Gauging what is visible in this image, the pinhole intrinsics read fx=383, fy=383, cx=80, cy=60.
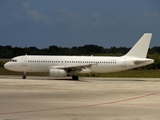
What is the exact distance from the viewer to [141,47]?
47375 mm

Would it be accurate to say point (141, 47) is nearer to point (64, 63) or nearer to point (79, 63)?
point (79, 63)

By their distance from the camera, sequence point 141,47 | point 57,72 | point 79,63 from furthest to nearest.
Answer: point 141,47 → point 79,63 → point 57,72

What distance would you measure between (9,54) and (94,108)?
123m

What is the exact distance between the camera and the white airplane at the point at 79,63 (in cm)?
4597

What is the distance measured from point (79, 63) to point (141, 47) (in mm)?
7927

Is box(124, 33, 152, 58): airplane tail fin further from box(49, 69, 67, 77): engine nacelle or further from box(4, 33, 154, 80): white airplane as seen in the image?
box(49, 69, 67, 77): engine nacelle

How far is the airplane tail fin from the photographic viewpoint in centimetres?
4725

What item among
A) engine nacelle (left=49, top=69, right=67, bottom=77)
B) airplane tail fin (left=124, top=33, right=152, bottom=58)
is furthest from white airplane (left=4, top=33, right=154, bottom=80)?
engine nacelle (left=49, top=69, right=67, bottom=77)

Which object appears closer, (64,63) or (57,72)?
(57,72)

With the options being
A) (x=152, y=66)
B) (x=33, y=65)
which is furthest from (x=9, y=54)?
(x=33, y=65)

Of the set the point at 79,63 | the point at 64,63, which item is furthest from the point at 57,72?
the point at 79,63

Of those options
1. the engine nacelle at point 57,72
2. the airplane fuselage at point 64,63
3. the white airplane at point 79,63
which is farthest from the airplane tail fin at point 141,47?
the engine nacelle at point 57,72

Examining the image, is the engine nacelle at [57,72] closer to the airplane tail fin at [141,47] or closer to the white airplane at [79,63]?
the white airplane at [79,63]

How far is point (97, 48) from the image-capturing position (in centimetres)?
16688
